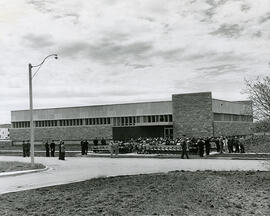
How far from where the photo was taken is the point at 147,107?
63.3 m

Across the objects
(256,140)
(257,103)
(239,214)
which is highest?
(257,103)

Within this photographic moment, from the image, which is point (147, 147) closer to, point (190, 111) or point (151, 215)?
point (190, 111)

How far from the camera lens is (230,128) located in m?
64.4

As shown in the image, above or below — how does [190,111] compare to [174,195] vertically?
above

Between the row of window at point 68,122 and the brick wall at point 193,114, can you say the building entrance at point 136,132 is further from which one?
the row of window at point 68,122

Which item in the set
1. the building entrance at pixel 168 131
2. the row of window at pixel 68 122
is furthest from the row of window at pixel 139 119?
the building entrance at pixel 168 131

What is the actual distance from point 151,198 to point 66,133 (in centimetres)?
5852

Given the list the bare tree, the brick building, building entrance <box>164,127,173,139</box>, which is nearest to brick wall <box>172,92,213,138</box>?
the brick building

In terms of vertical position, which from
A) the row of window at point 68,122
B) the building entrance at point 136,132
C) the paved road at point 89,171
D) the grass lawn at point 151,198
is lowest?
the paved road at point 89,171

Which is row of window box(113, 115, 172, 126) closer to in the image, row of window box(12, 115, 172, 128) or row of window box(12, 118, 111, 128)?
row of window box(12, 115, 172, 128)

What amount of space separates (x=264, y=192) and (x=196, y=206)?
279 cm

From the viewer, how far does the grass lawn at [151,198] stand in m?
10.4

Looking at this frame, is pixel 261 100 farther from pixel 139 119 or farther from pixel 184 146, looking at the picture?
pixel 139 119

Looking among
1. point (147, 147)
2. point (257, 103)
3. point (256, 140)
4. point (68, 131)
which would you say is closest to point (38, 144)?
point (68, 131)
